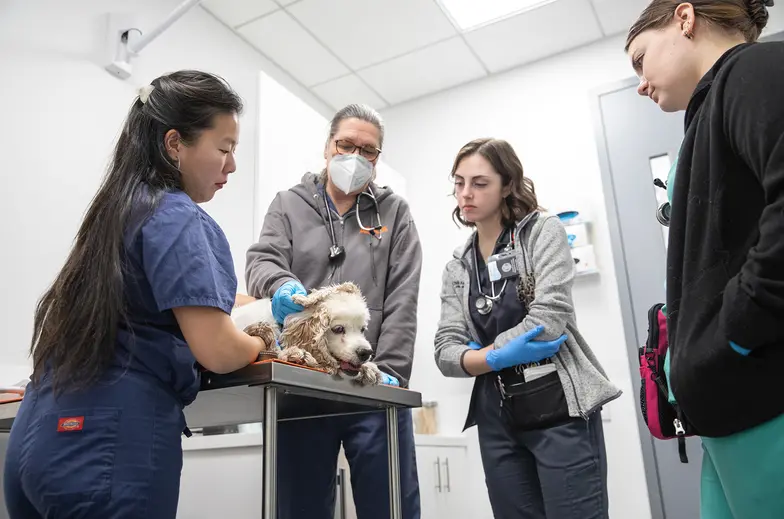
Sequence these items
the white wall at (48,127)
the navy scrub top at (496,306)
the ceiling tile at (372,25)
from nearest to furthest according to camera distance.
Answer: the navy scrub top at (496,306) < the white wall at (48,127) < the ceiling tile at (372,25)

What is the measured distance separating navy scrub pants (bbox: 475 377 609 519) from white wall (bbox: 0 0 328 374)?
5.57 ft

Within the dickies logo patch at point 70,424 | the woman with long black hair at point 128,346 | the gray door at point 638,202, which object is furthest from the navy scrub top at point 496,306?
the gray door at point 638,202

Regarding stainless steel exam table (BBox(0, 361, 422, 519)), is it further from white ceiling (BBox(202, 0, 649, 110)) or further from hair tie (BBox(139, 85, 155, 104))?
white ceiling (BBox(202, 0, 649, 110))

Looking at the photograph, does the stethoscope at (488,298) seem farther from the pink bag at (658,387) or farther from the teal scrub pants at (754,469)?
the teal scrub pants at (754,469)

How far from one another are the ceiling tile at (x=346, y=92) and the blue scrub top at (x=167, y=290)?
10.7ft

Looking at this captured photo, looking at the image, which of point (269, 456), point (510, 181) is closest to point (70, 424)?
point (269, 456)

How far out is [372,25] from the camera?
3.67 metres

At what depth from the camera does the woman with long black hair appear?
3.16 ft

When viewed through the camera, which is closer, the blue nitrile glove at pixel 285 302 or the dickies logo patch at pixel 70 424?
the dickies logo patch at pixel 70 424

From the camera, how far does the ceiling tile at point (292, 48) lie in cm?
362

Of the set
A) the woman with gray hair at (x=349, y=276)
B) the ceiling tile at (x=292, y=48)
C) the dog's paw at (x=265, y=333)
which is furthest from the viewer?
the ceiling tile at (x=292, y=48)

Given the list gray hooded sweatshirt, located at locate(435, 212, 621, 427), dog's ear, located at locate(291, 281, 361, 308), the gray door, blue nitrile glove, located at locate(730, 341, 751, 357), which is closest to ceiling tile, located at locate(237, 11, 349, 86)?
the gray door

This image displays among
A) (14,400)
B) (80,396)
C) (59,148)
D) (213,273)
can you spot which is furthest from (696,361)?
(59,148)

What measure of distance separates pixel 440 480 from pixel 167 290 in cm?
262
